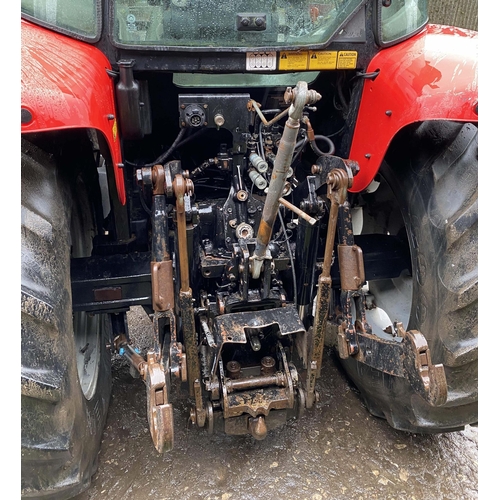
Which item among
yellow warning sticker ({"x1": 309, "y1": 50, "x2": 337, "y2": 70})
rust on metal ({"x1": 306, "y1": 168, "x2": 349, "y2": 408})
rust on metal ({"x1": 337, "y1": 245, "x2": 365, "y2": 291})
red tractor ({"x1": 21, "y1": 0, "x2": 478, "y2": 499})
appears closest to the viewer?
red tractor ({"x1": 21, "y1": 0, "x2": 478, "y2": 499})

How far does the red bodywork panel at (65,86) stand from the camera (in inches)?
44.4

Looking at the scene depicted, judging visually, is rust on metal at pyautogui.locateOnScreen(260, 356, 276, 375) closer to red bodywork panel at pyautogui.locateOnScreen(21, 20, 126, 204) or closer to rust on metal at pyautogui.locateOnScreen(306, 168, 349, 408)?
rust on metal at pyautogui.locateOnScreen(306, 168, 349, 408)

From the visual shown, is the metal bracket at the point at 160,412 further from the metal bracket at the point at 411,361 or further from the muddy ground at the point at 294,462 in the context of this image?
the metal bracket at the point at 411,361

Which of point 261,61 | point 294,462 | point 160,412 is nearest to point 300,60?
point 261,61

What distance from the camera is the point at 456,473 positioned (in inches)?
68.2

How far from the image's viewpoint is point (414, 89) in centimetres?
142

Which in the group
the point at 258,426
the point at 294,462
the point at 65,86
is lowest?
the point at 294,462

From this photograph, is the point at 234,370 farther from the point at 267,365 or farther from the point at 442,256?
the point at 442,256

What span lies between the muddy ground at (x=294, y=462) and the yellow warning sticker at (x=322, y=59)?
137 cm

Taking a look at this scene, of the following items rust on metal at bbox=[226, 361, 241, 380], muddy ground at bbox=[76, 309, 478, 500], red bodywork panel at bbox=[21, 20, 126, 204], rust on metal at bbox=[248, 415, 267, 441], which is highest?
red bodywork panel at bbox=[21, 20, 126, 204]

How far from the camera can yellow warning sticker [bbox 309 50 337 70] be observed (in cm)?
163

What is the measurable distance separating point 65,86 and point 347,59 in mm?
974

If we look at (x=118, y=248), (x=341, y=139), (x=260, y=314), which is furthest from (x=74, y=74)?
(x=341, y=139)

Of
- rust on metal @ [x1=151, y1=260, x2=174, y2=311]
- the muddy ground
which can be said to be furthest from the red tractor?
the muddy ground
